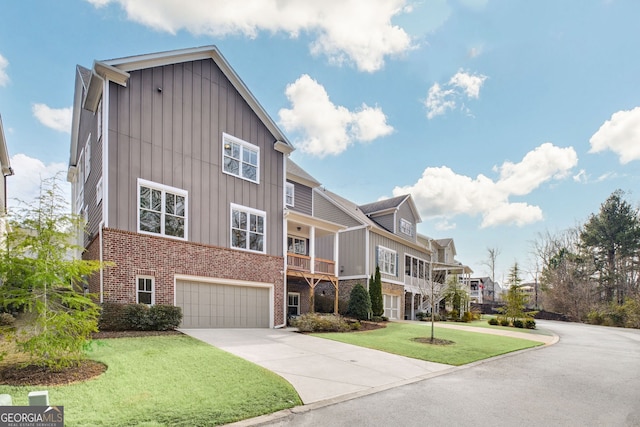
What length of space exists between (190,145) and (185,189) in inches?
70.9

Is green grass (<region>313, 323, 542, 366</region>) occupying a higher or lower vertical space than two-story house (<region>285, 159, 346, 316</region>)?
lower

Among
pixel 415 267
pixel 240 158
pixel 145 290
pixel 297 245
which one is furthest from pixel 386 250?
pixel 145 290

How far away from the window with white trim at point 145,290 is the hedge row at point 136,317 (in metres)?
1.16

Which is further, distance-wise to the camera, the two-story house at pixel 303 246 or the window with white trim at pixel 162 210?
the two-story house at pixel 303 246

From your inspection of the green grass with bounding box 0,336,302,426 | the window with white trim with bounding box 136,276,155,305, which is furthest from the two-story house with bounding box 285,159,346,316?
the green grass with bounding box 0,336,302,426

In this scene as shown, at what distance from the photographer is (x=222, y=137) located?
16156 mm

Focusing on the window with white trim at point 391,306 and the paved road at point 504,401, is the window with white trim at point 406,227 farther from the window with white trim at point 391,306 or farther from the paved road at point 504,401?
the paved road at point 504,401

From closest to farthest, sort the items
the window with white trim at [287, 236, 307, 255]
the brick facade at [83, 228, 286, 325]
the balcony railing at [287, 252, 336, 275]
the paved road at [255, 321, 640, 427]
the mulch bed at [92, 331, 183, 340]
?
the paved road at [255, 321, 640, 427] → the mulch bed at [92, 331, 183, 340] → the brick facade at [83, 228, 286, 325] → the balcony railing at [287, 252, 336, 275] → the window with white trim at [287, 236, 307, 255]

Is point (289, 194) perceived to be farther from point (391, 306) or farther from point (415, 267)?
point (415, 267)

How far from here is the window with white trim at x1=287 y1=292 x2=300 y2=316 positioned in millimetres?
21312

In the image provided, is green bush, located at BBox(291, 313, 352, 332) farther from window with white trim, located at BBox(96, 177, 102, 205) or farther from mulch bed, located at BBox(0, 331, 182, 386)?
mulch bed, located at BBox(0, 331, 182, 386)

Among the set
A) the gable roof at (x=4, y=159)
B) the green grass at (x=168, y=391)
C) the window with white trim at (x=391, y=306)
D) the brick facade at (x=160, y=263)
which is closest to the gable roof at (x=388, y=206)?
the window with white trim at (x=391, y=306)

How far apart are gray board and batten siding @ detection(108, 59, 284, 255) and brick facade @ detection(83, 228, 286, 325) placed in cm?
46

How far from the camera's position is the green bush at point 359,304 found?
2039 centimetres
